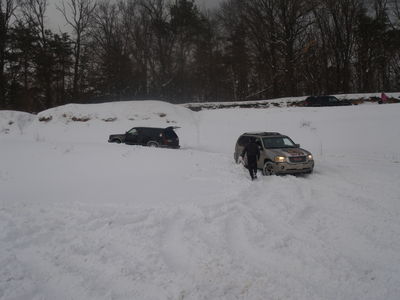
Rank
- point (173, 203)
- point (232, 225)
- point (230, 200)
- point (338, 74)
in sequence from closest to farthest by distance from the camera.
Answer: point (232, 225), point (173, 203), point (230, 200), point (338, 74)

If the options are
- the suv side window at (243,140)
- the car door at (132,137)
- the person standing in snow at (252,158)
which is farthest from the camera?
the car door at (132,137)

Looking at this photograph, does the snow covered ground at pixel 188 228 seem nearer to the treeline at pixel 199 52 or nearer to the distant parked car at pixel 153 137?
the distant parked car at pixel 153 137

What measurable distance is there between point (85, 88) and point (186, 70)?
1557 centimetres

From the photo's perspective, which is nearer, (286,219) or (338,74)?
(286,219)

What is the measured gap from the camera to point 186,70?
148ft

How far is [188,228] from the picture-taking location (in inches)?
228

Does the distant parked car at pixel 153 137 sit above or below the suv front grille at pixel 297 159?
above

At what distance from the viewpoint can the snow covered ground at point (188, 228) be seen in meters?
3.99

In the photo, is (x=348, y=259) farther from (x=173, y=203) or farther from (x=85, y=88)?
(x=85, y=88)

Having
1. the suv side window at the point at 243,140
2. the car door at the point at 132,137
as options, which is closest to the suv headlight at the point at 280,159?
the suv side window at the point at 243,140

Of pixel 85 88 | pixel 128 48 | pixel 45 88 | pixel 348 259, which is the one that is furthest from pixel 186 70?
pixel 348 259

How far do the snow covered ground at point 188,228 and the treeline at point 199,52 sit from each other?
29.8 meters

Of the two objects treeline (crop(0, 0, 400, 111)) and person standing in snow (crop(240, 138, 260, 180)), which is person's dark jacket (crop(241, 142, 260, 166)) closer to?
person standing in snow (crop(240, 138, 260, 180))

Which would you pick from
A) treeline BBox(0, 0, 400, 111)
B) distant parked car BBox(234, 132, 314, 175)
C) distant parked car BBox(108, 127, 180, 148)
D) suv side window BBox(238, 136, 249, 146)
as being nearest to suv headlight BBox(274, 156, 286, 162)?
distant parked car BBox(234, 132, 314, 175)
